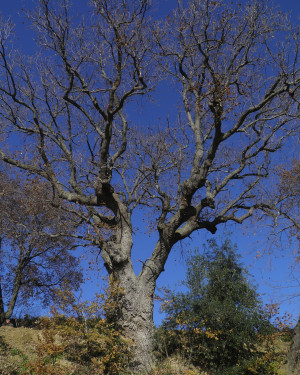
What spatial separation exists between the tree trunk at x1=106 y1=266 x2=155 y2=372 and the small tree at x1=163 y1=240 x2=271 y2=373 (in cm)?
68

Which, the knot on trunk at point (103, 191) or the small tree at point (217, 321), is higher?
the knot on trunk at point (103, 191)

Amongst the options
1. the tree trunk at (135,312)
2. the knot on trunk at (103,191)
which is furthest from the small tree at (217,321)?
the knot on trunk at (103,191)

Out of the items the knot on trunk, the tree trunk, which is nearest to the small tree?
the tree trunk

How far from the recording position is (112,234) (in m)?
13.0

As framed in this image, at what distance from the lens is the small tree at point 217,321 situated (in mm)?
11148

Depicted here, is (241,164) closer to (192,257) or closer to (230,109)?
(230,109)

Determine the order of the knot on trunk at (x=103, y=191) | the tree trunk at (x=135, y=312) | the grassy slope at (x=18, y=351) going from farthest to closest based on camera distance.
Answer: the knot on trunk at (x=103, y=191) → the tree trunk at (x=135, y=312) → the grassy slope at (x=18, y=351)

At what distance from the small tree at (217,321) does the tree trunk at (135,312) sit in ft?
2.22

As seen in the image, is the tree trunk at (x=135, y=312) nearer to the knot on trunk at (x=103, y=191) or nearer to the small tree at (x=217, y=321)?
the small tree at (x=217, y=321)

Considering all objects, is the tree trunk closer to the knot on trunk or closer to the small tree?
the small tree

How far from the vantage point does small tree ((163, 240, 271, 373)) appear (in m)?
11.1

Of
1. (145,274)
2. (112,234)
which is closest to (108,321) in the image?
(145,274)

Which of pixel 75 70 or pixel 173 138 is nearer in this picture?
pixel 75 70

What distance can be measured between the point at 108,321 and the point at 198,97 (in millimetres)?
8243
